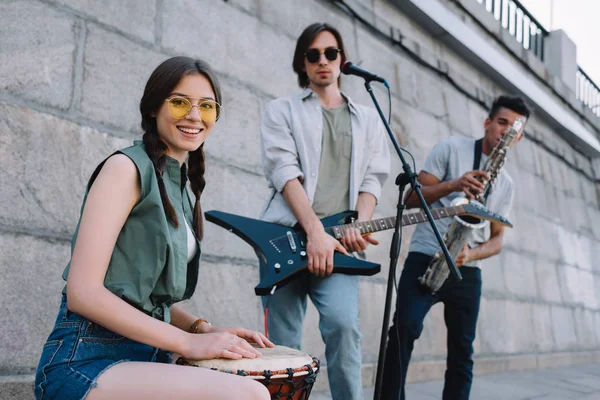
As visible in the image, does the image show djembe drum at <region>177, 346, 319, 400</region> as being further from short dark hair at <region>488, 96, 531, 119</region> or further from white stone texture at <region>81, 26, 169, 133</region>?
short dark hair at <region>488, 96, 531, 119</region>

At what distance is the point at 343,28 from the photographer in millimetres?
5035

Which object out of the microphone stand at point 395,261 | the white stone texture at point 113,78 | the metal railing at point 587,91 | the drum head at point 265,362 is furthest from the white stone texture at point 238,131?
the metal railing at point 587,91

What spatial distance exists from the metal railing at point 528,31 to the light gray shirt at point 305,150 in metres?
5.42

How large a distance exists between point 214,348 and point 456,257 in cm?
204

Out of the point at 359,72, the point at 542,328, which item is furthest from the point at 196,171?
the point at 542,328

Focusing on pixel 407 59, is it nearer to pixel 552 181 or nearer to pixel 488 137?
pixel 488 137

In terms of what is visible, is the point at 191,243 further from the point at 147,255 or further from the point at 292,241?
the point at 292,241

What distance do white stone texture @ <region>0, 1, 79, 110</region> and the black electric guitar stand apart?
3.47 ft

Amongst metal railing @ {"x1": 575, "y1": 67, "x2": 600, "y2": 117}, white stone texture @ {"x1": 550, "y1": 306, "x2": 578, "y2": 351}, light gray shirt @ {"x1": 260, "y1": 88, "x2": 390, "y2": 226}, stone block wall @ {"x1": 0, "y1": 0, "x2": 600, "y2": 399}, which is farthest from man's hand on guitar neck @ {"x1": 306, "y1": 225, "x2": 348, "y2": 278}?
metal railing @ {"x1": 575, "y1": 67, "x2": 600, "y2": 117}

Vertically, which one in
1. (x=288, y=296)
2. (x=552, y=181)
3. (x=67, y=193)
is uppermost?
(x=552, y=181)

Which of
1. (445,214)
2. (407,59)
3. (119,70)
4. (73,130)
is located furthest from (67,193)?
(407,59)

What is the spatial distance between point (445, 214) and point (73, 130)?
1956mm

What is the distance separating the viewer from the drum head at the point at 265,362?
153 cm

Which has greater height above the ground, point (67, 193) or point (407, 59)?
point (407, 59)
